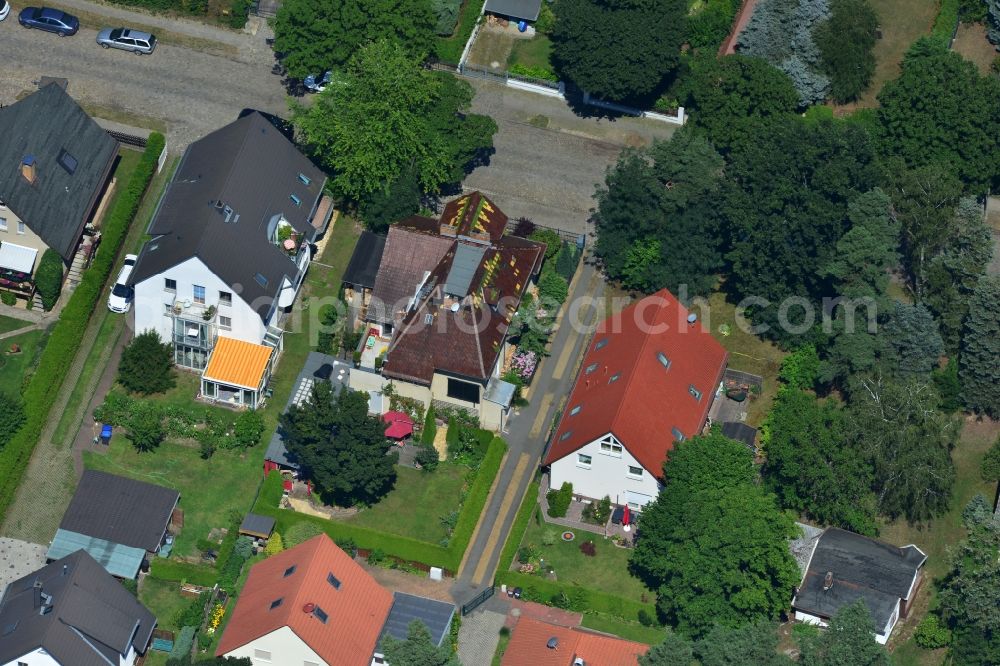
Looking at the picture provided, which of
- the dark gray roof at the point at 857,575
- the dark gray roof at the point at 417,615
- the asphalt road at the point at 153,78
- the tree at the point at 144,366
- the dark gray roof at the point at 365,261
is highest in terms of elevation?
the asphalt road at the point at 153,78

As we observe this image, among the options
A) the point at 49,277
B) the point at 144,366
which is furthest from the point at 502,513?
the point at 49,277

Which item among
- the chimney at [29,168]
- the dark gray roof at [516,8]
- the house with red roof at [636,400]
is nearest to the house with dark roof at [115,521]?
the chimney at [29,168]

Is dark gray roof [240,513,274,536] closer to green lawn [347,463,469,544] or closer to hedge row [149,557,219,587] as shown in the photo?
hedge row [149,557,219,587]

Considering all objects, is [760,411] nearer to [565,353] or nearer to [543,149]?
[565,353]

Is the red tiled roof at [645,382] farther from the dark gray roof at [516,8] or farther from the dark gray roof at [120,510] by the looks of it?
the dark gray roof at [516,8]

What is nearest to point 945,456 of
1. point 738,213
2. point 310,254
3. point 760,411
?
point 760,411

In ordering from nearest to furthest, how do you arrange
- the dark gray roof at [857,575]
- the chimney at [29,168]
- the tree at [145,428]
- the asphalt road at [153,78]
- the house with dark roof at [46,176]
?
the dark gray roof at [857,575] < the tree at [145,428] < the house with dark roof at [46,176] < the chimney at [29,168] < the asphalt road at [153,78]

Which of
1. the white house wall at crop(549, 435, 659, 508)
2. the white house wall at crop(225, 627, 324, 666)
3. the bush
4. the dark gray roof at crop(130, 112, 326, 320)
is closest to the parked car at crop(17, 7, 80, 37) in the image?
the dark gray roof at crop(130, 112, 326, 320)
